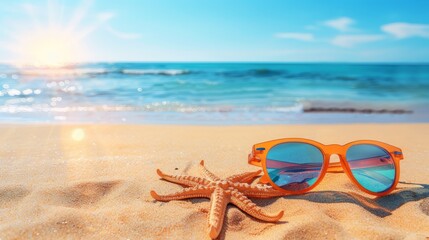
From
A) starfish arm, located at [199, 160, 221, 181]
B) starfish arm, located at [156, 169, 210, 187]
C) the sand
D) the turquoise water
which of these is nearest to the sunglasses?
the sand

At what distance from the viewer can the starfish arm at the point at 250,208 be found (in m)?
2.23

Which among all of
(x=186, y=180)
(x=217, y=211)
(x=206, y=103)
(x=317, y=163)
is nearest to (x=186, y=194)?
(x=186, y=180)

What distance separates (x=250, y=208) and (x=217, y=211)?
0.21 metres

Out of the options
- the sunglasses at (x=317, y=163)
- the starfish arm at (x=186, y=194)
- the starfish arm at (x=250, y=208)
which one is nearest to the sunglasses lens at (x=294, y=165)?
the sunglasses at (x=317, y=163)

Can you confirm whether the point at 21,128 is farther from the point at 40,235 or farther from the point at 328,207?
the point at 328,207

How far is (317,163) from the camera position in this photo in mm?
2689

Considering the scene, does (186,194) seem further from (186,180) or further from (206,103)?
(206,103)

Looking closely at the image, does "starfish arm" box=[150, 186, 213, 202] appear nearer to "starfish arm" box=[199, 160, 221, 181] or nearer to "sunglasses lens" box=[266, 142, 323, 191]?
"starfish arm" box=[199, 160, 221, 181]

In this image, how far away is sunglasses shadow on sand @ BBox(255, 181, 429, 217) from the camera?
2510mm

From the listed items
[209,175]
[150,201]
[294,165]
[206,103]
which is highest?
[294,165]

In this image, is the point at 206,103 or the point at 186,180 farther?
the point at 206,103

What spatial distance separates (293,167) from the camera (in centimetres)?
270

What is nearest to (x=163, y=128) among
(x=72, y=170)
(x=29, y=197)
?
(x=72, y=170)

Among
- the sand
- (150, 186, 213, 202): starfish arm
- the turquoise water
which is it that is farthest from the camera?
the turquoise water
